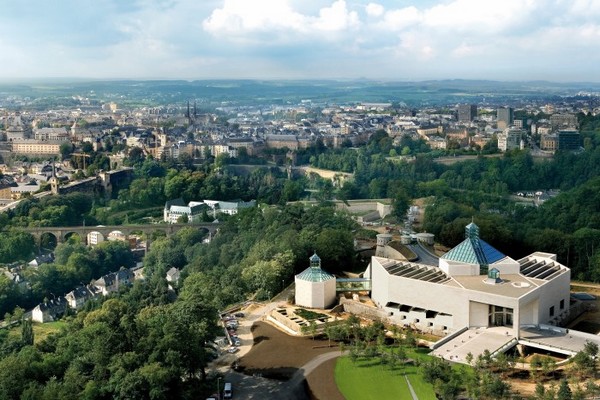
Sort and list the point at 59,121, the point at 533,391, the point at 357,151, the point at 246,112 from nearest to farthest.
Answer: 1. the point at 533,391
2. the point at 357,151
3. the point at 59,121
4. the point at 246,112

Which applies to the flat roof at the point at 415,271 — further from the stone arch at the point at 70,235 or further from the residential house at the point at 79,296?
the stone arch at the point at 70,235

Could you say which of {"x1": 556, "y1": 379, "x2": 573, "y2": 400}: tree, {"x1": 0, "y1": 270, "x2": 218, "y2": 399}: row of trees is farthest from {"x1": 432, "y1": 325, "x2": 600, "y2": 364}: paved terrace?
{"x1": 0, "y1": 270, "x2": 218, "y2": 399}: row of trees

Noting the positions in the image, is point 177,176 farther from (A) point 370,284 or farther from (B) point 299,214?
(A) point 370,284

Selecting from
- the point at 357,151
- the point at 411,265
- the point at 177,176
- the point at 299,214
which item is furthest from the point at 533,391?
the point at 357,151

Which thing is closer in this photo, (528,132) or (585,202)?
(585,202)

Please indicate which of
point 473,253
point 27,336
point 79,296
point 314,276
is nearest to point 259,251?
point 314,276

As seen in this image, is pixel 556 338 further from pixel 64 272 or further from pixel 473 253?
pixel 64 272

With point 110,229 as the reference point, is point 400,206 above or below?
above
